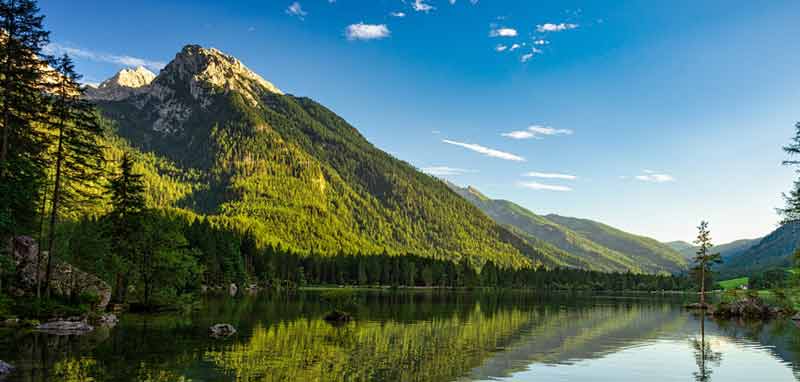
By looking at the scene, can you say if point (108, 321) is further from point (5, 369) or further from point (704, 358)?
point (704, 358)

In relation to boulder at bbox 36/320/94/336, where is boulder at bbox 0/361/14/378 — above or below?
above

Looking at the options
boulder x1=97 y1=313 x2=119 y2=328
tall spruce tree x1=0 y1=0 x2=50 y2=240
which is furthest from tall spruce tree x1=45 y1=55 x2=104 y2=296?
boulder x1=97 y1=313 x2=119 y2=328

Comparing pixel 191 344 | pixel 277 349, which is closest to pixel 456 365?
pixel 277 349

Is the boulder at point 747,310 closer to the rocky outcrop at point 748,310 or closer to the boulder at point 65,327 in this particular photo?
the rocky outcrop at point 748,310

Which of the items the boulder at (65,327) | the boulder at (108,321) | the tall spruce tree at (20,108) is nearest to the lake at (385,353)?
the boulder at (108,321)

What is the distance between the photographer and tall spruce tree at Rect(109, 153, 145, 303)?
3162 inches

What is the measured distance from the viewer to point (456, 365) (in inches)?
1517

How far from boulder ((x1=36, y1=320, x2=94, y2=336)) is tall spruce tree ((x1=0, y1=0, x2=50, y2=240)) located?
28.7 ft

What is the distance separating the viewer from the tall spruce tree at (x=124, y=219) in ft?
263

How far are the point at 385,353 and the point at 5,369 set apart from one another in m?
23.6

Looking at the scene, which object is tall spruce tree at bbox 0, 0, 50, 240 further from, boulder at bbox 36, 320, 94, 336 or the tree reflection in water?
the tree reflection in water

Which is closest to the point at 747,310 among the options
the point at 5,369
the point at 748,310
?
the point at 748,310

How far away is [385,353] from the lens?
4341 centimetres

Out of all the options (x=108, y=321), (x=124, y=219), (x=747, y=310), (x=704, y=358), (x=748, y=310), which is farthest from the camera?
(x=747, y=310)
